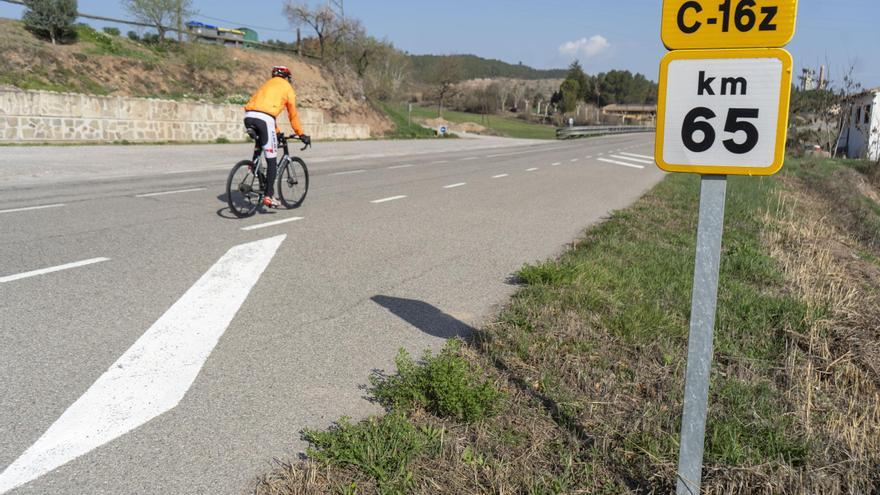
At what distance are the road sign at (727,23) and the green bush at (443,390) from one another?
72.0 inches

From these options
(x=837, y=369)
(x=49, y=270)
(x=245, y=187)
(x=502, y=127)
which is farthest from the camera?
(x=502, y=127)

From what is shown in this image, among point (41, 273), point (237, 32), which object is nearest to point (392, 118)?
point (237, 32)

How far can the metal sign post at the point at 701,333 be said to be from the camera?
240 centimetres

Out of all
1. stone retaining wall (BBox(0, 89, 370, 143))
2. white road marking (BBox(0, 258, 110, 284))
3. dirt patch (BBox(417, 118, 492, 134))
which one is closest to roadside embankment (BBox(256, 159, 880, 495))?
white road marking (BBox(0, 258, 110, 284))

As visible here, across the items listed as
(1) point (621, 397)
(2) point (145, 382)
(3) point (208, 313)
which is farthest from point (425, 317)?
(2) point (145, 382)

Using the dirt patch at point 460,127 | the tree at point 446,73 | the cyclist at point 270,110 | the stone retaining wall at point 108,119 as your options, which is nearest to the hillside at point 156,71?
the stone retaining wall at point 108,119

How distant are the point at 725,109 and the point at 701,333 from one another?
0.84 meters

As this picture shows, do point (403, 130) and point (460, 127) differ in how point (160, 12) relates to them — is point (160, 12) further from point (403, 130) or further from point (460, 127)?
point (460, 127)

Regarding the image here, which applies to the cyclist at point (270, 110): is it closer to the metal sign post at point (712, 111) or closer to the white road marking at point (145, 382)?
the white road marking at point (145, 382)

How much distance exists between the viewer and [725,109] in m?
2.31

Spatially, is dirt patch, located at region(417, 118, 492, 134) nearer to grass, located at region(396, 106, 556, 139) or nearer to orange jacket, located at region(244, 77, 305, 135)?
grass, located at region(396, 106, 556, 139)

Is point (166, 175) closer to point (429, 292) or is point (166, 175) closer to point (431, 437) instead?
point (429, 292)

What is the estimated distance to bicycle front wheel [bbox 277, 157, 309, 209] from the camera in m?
9.52

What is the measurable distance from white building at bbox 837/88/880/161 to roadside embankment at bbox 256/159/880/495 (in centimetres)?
3153
